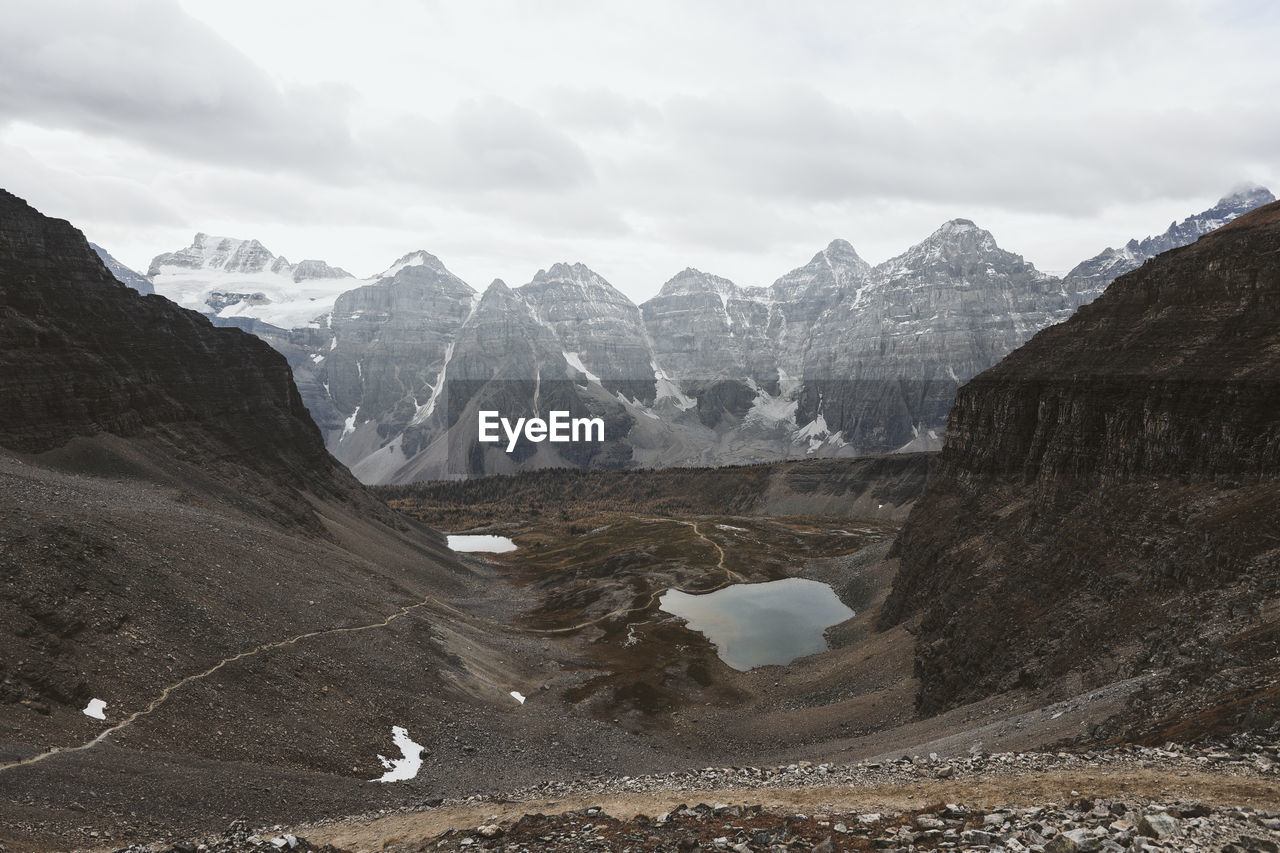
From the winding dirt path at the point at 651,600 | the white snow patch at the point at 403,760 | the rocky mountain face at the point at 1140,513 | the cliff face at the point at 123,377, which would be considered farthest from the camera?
the winding dirt path at the point at 651,600

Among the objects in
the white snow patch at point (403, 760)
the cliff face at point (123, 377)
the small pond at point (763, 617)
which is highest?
the cliff face at point (123, 377)

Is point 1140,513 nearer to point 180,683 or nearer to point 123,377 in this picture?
point 180,683

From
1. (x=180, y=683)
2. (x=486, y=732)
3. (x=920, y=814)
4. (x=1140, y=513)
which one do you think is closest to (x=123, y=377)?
(x=180, y=683)

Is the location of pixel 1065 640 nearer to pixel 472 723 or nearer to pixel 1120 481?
pixel 1120 481

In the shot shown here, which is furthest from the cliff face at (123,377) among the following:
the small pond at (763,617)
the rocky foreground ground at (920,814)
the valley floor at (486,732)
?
the rocky foreground ground at (920,814)

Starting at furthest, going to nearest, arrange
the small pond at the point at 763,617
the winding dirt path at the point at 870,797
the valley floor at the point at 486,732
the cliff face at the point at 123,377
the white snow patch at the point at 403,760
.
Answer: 1. the small pond at the point at 763,617
2. the cliff face at the point at 123,377
3. the white snow patch at the point at 403,760
4. the valley floor at the point at 486,732
5. the winding dirt path at the point at 870,797

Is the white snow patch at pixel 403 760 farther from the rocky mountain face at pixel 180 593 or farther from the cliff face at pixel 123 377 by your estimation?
the cliff face at pixel 123 377

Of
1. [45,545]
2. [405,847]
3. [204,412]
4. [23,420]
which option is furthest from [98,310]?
[405,847]

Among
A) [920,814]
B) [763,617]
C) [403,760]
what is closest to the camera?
[920,814]
